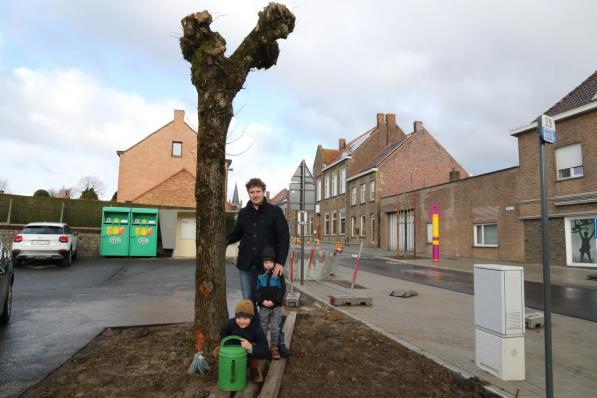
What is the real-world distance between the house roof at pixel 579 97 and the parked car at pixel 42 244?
68.7 feet

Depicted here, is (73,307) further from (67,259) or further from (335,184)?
(335,184)

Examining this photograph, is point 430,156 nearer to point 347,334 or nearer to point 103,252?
point 103,252

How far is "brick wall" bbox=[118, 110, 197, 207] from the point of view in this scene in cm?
4075

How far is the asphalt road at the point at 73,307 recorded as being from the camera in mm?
4797

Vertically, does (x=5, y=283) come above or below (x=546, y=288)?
below

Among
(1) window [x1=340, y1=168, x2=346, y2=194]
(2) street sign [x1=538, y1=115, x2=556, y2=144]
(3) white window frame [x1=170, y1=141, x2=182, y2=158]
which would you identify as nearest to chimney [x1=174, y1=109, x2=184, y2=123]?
(3) white window frame [x1=170, y1=141, x2=182, y2=158]

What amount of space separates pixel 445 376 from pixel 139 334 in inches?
144

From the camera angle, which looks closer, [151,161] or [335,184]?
[151,161]

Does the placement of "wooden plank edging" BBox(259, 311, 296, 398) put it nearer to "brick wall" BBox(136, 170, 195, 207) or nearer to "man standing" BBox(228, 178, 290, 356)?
"man standing" BBox(228, 178, 290, 356)

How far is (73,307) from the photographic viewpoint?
26.7 feet

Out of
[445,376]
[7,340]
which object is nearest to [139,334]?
[7,340]

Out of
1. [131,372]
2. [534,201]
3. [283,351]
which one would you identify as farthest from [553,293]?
[131,372]

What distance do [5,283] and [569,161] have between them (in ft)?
67.4

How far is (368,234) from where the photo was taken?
124ft
